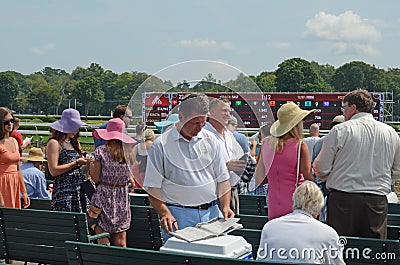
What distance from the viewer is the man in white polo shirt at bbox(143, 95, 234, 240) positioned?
442cm

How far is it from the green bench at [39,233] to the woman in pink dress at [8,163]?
0.81m

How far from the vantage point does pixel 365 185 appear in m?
5.39

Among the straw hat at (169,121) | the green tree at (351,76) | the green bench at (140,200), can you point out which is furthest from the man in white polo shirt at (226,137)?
the green tree at (351,76)

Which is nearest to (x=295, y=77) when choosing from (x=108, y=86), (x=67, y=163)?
(x=108, y=86)

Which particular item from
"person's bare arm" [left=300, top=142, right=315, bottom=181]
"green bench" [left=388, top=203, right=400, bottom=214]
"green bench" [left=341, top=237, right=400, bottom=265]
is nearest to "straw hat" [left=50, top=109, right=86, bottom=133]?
"person's bare arm" [left=300, top=142, right=315, bottom=181]

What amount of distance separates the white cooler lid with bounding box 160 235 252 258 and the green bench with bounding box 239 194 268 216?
10.2 feet

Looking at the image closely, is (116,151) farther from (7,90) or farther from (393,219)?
(7,90)

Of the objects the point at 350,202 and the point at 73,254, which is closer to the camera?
the point at 73,254

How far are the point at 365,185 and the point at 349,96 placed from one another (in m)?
0.83

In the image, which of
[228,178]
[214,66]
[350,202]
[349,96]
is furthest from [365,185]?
[214,66]

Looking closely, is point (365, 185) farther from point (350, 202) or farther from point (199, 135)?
point (199, 135)

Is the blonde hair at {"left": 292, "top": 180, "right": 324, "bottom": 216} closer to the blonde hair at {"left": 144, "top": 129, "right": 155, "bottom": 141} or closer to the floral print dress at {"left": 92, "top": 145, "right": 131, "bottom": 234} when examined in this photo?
the blonde hair at {"left": 144, "top": 129, "right": 155, "bottom": 141}

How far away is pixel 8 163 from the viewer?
21.9ft

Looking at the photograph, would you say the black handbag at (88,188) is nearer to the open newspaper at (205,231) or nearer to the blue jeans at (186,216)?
the blue jeans at (186,216)
